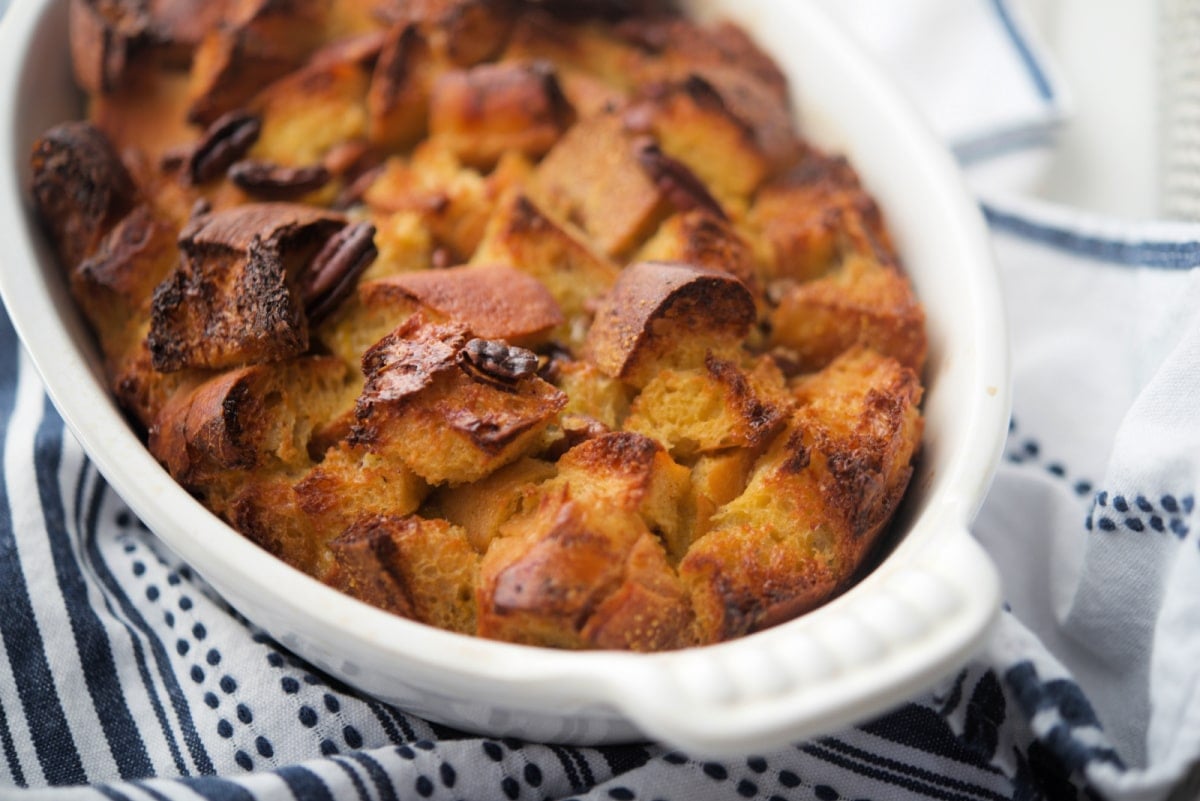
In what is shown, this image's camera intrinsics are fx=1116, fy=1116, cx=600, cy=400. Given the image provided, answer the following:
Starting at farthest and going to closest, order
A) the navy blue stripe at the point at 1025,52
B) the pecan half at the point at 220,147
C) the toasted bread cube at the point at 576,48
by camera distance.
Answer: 1. the navy blue stripe at the point at 1025,52
2. the toasted bread cube at the point at 576,48
3. the pecan half at the point at 220,147

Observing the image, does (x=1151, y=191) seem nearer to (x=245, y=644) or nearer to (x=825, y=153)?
(x=825, y=153)

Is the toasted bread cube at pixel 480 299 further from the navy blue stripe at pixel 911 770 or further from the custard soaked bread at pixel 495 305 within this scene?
the navy blue stripe at pixel 911 770

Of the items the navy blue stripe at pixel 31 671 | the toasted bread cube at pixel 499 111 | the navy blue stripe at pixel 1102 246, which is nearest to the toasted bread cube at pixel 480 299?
the toasted bread cube at pixel 499 111

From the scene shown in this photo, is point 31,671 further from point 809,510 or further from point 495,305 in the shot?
point 809,510

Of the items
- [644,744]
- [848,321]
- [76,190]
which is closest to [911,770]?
[644,744]

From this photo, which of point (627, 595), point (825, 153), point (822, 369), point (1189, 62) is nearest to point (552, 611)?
point (627, 595)

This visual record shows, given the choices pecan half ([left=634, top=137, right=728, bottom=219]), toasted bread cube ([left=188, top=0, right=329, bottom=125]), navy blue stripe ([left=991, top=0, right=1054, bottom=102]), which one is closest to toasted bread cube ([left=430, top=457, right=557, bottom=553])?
pecan half ([left=634, top=137, right=728, bottom=219])

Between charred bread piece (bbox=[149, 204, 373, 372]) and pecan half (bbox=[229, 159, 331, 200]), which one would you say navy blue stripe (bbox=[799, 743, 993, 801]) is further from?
pecan half (bbox=[229, 159, 331, 200])
